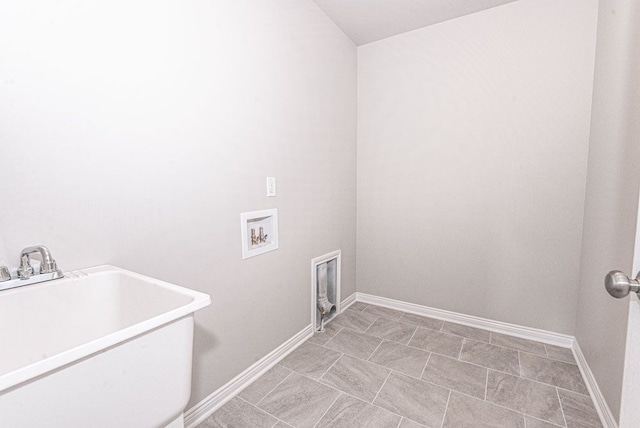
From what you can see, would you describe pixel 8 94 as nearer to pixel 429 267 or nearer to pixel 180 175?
pixel 180 175

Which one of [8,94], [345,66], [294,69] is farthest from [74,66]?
[345,66]

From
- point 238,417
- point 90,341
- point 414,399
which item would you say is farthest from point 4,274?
point 414,399

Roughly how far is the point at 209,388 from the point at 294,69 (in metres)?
1.95

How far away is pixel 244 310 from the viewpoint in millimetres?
1732

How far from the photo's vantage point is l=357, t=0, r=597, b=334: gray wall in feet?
6.63

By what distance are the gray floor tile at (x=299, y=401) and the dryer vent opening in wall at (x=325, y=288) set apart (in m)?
0.60

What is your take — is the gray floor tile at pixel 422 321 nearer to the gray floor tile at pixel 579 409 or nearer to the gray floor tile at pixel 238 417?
the gray floor tile at pixel 579 409

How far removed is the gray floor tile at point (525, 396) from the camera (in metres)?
1.53

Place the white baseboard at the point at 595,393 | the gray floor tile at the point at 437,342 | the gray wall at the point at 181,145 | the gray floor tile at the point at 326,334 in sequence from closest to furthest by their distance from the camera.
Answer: the gray wall at the point at 181,145 → the white baseboard at the point at 595,393 → the gray floor tile at the point at 437,342 → the gray floor tile at the point at 326,334

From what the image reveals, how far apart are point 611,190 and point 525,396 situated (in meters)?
1.17

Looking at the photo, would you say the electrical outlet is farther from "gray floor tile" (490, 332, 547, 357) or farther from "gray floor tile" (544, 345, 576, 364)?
"gray floor tile" (544, 345, 576, 364)

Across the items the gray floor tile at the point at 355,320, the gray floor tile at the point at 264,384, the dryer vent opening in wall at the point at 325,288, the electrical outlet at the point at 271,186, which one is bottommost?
the gray floor tile at the point at 264,384

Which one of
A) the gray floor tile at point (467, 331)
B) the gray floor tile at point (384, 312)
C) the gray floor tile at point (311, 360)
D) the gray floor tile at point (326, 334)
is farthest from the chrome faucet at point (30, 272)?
the gray floor tile at point (467, 331)

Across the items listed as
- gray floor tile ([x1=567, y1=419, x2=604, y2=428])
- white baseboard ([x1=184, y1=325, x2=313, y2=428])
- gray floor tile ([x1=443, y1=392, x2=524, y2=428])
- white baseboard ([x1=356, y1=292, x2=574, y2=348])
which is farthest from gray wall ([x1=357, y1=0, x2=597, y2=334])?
white baseboard ([x1=184, y1=325, x2=313, y2=428])
